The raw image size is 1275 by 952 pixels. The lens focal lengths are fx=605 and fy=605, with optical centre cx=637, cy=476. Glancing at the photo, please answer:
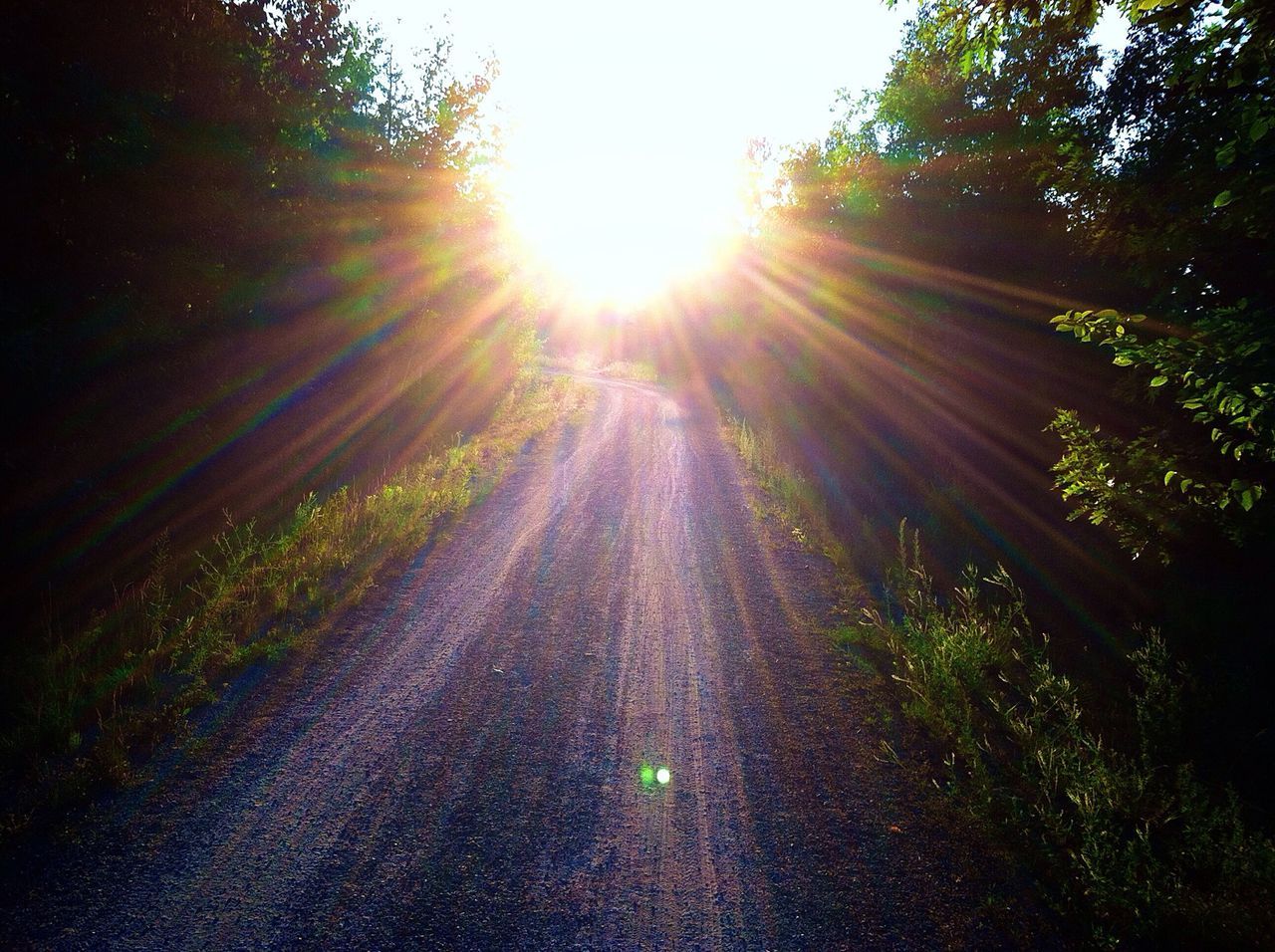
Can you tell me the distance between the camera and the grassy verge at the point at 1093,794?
9.23 feet

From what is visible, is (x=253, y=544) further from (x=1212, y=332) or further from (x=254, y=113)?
(x=1212, y=332)

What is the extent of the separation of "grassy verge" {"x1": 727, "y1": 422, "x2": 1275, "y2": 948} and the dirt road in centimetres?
38

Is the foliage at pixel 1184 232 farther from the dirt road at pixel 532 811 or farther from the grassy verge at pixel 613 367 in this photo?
the grassy verge at pixel 613 367

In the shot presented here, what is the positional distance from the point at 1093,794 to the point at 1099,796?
0.41 feet

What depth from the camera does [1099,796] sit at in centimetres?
346

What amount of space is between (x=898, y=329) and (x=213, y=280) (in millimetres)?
13248

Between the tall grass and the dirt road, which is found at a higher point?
the dirt road

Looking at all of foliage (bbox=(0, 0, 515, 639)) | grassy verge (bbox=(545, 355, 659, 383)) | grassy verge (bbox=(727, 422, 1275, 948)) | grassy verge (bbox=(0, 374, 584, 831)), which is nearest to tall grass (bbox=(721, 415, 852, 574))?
grassy verge (bbox=(727, 422, 1275, 948))

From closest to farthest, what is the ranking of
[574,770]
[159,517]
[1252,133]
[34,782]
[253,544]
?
[1252,133] < [34,782] < [574,770] < [253,544] < [159,517]

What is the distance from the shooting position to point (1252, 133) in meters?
2.44

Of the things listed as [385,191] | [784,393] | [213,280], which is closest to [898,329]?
[784,393]

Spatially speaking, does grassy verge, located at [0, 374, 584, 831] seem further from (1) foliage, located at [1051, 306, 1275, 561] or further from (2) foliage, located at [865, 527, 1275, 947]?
(1) foliage, located at [1051, 306, 1275, 561]

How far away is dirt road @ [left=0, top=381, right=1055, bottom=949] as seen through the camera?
278 centimetres

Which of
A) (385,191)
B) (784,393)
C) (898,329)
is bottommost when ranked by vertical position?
(784,393)
